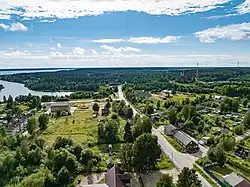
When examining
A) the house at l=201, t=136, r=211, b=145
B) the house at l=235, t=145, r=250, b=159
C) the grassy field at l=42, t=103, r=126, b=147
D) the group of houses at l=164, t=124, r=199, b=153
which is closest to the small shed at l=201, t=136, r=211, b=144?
the house at l=201, t=136, r=211, b=145

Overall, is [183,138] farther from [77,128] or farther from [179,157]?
[77,128]

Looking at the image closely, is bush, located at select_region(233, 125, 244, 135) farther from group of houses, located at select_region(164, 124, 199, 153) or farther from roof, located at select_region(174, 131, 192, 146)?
roof, located at select_region(174, 131, 192, 146)

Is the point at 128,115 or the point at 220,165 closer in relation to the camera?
the point at 220,165

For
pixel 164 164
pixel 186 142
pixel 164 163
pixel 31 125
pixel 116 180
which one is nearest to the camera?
pixel 116 180

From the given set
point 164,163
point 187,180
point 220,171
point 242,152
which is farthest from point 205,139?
point 187,180

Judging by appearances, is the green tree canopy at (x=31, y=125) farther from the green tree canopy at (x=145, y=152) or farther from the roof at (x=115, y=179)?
the roof at (x=115, y=179)

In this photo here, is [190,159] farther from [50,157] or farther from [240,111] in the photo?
[240,111]

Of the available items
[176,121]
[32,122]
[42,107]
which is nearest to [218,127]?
[176,121]
